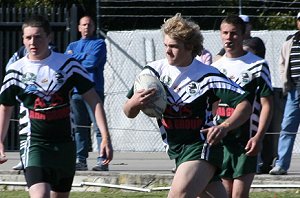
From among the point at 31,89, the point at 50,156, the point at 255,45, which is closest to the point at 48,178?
the point at 50,156

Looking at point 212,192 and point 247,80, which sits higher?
point 247,80

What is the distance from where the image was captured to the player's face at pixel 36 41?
874cm

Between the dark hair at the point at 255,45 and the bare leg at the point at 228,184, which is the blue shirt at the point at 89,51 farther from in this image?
the bare leg at the point at 228,184

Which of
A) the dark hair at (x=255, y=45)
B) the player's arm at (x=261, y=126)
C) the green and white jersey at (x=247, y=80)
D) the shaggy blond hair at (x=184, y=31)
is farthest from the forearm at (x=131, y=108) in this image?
the dark hair at (x=255, y=45)

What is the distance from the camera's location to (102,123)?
8617 millimetres

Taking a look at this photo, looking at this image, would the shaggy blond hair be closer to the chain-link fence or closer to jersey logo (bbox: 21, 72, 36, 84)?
jersey logo (bbox: 21, 72, 36, 84)

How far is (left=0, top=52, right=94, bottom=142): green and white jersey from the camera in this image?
8719 millimetres

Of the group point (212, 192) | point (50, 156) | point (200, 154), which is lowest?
point (212, 192)

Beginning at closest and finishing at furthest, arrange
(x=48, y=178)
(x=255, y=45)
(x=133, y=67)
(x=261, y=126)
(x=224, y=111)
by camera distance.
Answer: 1. (x=48, y=178)
2. (x=261, y=126)
3. (x=224, y=111)
4. (x=255, y=45)
5. (x=133, y=67)

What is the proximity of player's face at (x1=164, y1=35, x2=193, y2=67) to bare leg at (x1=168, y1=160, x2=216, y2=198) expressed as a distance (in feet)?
2.59

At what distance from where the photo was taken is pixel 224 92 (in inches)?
320

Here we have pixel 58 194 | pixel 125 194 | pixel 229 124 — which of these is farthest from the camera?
pixel 125 194

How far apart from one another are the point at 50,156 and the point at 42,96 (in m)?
0.50

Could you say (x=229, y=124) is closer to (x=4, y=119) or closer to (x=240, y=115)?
(x=240, y=115)
